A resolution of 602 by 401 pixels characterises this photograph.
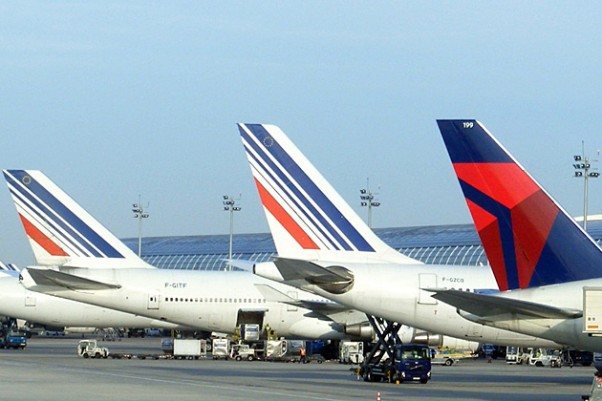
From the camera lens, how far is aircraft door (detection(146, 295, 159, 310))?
58094 mm

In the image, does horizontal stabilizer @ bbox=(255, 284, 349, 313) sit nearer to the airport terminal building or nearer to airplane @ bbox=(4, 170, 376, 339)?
airplane @ bbox=(4, 170, 376, 339)

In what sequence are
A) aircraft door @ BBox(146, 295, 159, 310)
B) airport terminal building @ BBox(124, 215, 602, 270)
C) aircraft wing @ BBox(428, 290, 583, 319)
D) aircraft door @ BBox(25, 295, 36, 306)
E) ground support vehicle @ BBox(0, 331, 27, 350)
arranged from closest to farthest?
aircraft wing @ BBox(428, 290, 583, 319) < aircraft door @ BBox(146, 295, 159, 310) < aircraft door @ BBox(25, 295, 36, 306) < ground support vehicle @ BBox(0, 331, 27, 350) < airport terminal building @ BBox(124, 215, 602, 270)

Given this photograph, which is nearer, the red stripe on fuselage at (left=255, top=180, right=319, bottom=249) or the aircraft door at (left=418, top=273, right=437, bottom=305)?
the aircraft door at (left=418, top=273, right=437, bottom=305)

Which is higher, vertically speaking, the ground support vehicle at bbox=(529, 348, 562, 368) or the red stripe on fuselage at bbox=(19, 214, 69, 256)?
the red stripe on fuselage at bbox=(19, 214, 69, 256)

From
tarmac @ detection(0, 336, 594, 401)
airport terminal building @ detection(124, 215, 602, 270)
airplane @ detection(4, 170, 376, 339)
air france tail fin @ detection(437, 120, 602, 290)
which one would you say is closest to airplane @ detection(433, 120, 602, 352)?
air france tail fin @ detection(437, 120, 602, 290)

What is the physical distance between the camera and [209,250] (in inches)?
5002

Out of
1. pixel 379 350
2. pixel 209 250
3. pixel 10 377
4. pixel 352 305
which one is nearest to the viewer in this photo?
pixel 352 305

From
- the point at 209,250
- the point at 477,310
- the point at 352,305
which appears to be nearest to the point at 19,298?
the point at 352,305

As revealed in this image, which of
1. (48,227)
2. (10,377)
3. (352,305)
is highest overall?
(48,227)

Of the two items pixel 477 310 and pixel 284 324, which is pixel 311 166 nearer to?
pixel 477 310

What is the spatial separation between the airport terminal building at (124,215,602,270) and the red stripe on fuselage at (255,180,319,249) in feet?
112

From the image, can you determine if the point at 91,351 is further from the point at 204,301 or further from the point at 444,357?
the point at 444,357

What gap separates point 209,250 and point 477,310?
319 ft

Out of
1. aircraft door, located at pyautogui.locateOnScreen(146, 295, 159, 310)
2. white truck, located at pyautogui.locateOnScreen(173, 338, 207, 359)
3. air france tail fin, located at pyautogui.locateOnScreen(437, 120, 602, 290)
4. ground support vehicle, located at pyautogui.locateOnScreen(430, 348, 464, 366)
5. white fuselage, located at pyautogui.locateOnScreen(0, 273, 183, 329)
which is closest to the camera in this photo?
air france tail fin, located at pyautogui.locateOnScreen(437, 120, 602, 290)
